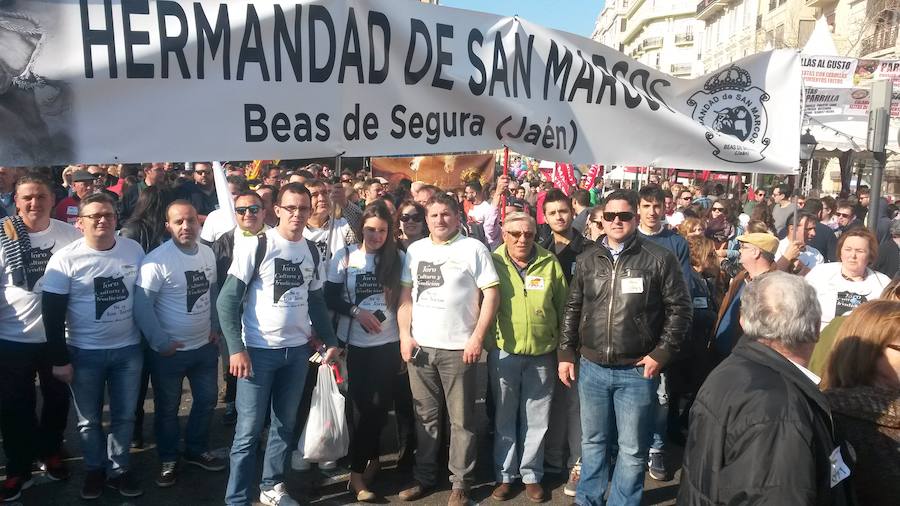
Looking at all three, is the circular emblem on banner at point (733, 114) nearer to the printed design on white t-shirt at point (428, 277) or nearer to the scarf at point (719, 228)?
the printed design on white t-shirt at point (428, 277)

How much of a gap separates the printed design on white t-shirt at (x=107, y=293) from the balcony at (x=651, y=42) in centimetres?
8333

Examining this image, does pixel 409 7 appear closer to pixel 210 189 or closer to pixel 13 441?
pixel 13 441

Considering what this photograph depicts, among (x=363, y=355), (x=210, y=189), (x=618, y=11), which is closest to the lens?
(x=363, y=355)

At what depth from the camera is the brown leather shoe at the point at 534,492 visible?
14.1 ft

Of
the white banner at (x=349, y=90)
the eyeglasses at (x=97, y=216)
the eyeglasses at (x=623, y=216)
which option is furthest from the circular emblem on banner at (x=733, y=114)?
the eyeglasses at (x=97, y=216)

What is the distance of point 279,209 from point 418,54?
1.25m

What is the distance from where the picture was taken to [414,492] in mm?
4285

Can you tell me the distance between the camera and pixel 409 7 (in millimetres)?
3221

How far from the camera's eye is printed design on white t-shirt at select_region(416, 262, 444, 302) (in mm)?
4107

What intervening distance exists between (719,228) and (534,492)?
5281 mm

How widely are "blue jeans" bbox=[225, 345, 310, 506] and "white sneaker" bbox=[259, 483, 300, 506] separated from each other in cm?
3

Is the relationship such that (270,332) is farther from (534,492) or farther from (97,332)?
(534,492)

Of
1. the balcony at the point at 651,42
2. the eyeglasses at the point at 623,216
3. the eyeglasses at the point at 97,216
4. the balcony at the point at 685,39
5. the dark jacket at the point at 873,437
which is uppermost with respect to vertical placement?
the balcony at the point at 651,42

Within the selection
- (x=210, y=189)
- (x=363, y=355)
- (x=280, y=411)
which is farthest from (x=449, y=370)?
(x=210, y=189)
